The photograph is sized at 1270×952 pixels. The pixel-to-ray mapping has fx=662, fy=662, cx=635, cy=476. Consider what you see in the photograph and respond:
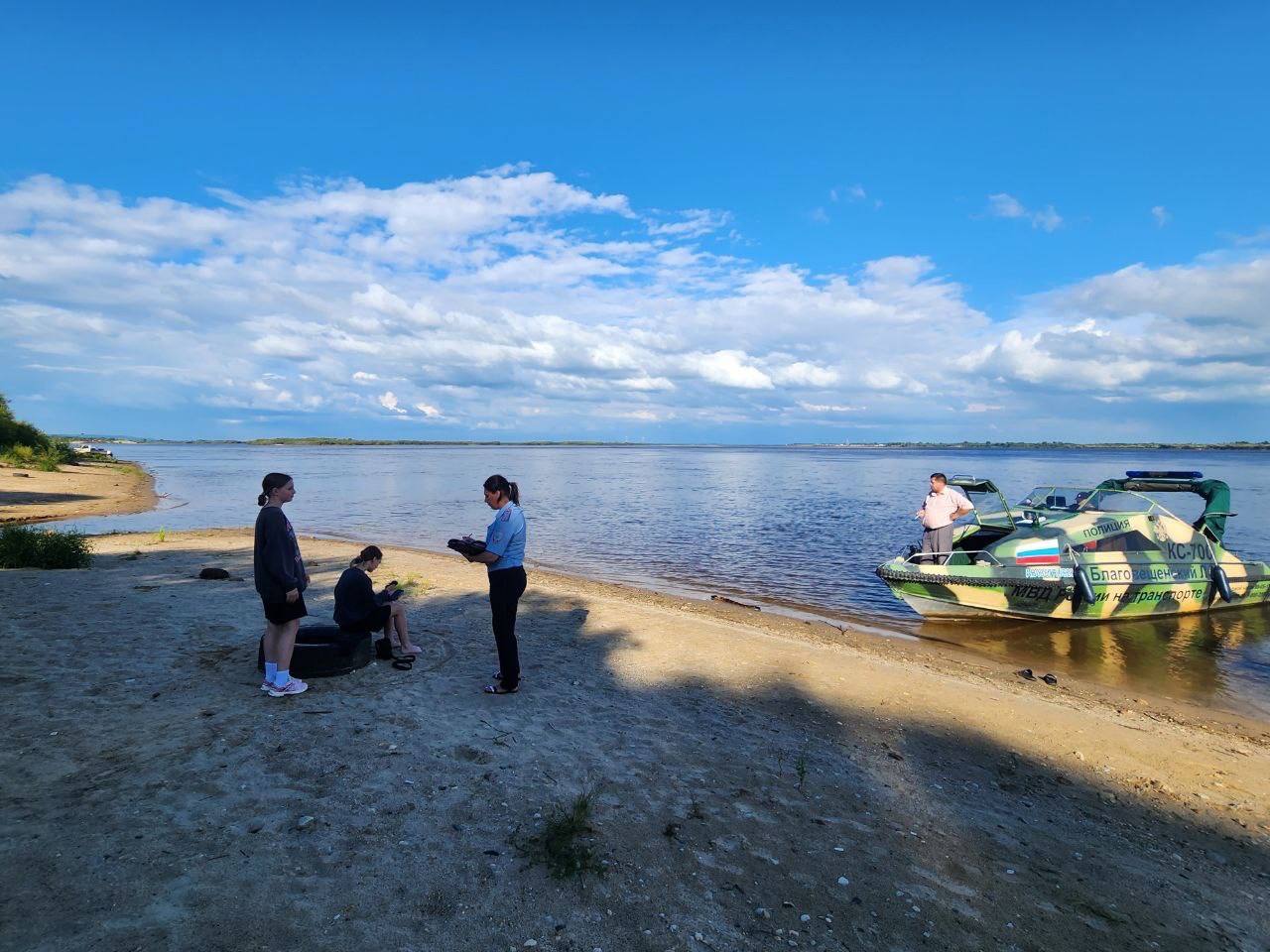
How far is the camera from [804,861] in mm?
4449

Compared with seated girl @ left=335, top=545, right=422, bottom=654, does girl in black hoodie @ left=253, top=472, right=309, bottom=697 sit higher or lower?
higher

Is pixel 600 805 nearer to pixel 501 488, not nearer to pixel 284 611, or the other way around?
pixel 501 488

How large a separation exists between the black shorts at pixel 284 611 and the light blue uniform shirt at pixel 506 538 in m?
1.81

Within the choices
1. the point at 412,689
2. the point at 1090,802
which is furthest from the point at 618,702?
the point at 1090,802

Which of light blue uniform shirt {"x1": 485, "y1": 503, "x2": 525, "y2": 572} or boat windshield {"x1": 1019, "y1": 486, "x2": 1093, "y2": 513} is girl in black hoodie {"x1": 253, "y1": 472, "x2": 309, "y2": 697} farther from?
boat windshield {"x1": 1019, "y1": 486, "x2": 1093, "y2": 513}

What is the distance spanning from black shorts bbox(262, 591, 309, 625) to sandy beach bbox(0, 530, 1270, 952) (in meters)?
0.83

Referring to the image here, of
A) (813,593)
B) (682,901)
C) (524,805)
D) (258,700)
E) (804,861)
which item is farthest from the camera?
(813,593)

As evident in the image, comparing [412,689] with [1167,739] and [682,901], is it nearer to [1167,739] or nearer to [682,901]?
[682,901]

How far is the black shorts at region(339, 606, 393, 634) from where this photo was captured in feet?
24.2

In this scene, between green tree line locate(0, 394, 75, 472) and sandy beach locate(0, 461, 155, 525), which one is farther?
green tree line locate(0, 394, 75, 472)

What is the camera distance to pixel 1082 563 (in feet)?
43.7

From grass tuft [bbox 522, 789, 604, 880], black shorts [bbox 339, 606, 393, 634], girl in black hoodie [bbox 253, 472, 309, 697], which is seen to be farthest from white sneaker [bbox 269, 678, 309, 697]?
grass tuft [bbox 522, 789, 604, 880]

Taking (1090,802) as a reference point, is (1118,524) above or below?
above

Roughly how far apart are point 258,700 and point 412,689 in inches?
56.4
